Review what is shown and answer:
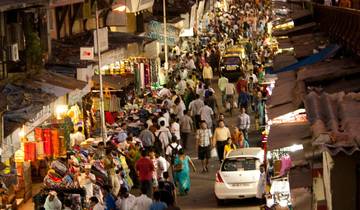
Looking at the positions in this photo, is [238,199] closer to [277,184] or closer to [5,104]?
[277,184]

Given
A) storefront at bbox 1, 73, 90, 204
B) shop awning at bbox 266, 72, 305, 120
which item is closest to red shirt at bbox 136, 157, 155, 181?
storefront at bbox 1, 73, 90, 204

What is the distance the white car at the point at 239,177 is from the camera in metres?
22.5

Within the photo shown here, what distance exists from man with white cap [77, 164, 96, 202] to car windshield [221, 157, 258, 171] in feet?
11.3

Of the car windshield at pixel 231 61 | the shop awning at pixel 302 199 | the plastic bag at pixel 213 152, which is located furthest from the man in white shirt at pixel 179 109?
the shop awning at pixel 302 199

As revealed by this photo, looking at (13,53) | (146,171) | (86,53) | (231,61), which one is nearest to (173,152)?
(146,171)

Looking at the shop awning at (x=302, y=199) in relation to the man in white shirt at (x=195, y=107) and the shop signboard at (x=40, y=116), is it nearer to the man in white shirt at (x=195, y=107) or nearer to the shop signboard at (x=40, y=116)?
the shop signboard at (x=40, y=116)

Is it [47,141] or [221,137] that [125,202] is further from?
[221,137]

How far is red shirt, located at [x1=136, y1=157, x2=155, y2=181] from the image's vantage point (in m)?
22.1

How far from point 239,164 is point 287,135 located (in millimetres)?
12504

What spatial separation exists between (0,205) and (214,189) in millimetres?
7247

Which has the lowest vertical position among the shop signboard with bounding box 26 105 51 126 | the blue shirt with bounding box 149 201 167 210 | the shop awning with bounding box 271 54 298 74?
the blue shirt with bounding box 149 201 167 210

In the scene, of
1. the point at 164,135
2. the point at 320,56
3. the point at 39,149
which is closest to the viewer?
the point at 320,56

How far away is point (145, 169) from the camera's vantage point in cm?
2212

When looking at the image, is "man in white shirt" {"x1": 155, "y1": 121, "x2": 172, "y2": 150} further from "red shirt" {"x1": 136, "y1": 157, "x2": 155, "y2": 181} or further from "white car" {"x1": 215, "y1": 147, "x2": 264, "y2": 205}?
"red shirt" {"x1": 136, "y1": 157, "x2": 155, "y2": 181}
